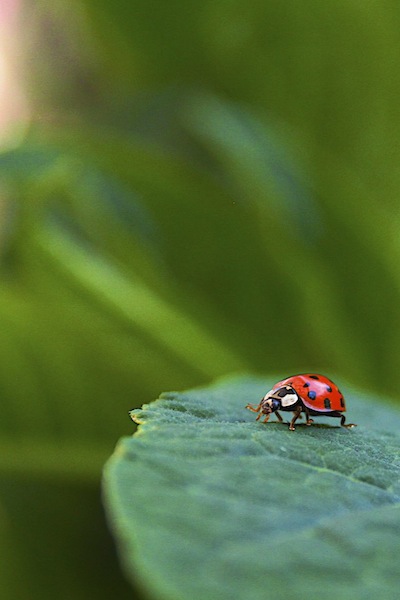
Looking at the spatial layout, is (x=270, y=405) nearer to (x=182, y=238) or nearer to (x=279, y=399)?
(x=279, y=399)

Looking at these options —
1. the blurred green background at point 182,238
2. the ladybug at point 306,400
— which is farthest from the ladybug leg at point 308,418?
the blurred green background at point 182,238

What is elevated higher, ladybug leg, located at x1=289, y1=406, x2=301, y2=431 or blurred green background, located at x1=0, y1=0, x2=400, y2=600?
blurred green background, located at x1=0, y1=0, x2=400, y2=600

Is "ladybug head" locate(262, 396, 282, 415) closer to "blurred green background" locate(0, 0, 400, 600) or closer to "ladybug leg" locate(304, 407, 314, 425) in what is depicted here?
"ladybug leg" locate(304, 407, 314, 425)

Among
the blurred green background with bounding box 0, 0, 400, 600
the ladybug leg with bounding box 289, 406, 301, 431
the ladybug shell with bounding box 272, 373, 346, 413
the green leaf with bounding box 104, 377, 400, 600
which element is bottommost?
the green leaf with bounding box 104, 377, 400, 600

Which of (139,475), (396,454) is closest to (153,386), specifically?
(396,454)

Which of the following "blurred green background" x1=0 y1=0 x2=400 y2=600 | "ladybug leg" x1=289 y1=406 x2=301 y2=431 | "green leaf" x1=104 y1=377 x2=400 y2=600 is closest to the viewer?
"green leaf" x1=104 y1=377 x2=400 y2=600

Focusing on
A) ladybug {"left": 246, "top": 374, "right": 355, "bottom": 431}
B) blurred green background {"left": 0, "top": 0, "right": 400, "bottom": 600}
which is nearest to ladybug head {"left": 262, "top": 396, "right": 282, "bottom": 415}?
ladybug {"left": 246, "top": 374, "right": 355, "bottom": 431}

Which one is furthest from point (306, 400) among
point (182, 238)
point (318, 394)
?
point (182, 238)
